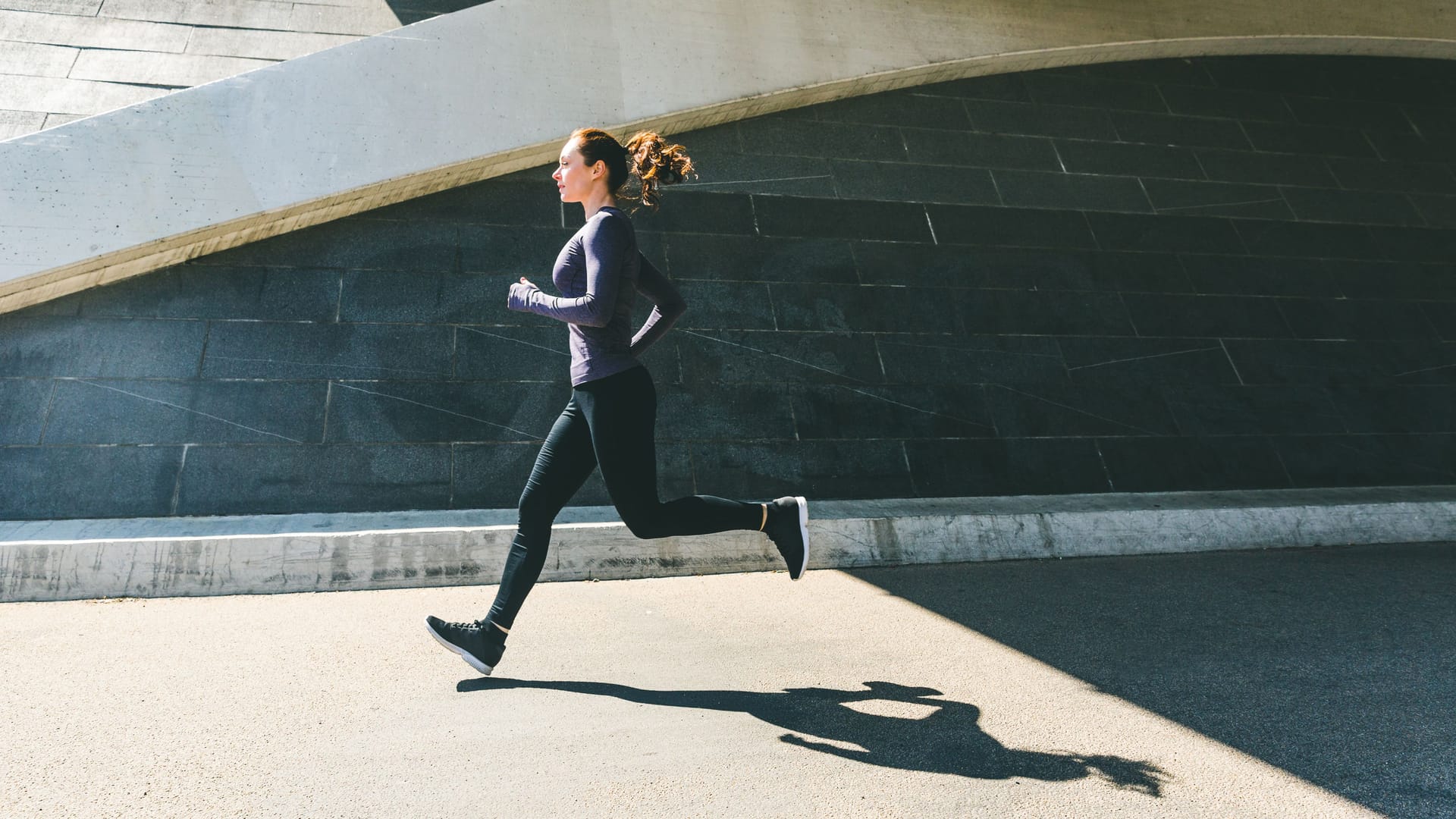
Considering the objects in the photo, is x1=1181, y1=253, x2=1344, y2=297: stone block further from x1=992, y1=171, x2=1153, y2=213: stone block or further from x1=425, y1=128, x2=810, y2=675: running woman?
x1=425, y1=128, x2=810, y2=675: running woman

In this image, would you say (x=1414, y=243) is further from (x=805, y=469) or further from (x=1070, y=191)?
(x=805, y=469)

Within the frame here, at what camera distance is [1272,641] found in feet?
13.4

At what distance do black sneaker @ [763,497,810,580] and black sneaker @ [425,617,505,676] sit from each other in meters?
1.19

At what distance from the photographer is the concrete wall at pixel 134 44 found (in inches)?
286

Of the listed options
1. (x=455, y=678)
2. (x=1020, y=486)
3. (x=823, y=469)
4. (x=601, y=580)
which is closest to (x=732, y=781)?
(x=455, y=678)

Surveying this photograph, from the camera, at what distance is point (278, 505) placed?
5539mm

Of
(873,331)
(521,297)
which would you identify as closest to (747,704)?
(521,297)

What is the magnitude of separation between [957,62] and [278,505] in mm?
7790

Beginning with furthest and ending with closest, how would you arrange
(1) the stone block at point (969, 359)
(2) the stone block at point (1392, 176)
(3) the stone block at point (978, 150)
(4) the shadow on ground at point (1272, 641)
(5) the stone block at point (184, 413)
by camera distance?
(2) the stone block at point (1392, 176), (3) the stone block at point (978, 150), (1) the stone block at point (969, 359), (5) the stone block at point (184, 413), (4) the shadow on ground at point (1272, 641)

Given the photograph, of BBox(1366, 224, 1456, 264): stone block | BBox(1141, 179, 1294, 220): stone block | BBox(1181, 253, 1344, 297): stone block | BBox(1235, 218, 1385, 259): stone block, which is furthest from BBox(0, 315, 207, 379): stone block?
BBox(1366, 224, 1456, 264): stone block

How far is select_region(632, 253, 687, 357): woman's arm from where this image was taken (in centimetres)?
385

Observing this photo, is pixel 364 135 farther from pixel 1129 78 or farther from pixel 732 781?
pixel 1129 78

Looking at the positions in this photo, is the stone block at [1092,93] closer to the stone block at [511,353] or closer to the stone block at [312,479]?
the stone block at [511,353]

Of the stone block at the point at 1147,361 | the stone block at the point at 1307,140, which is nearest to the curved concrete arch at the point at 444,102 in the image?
the stone block at the point at 1307,140
